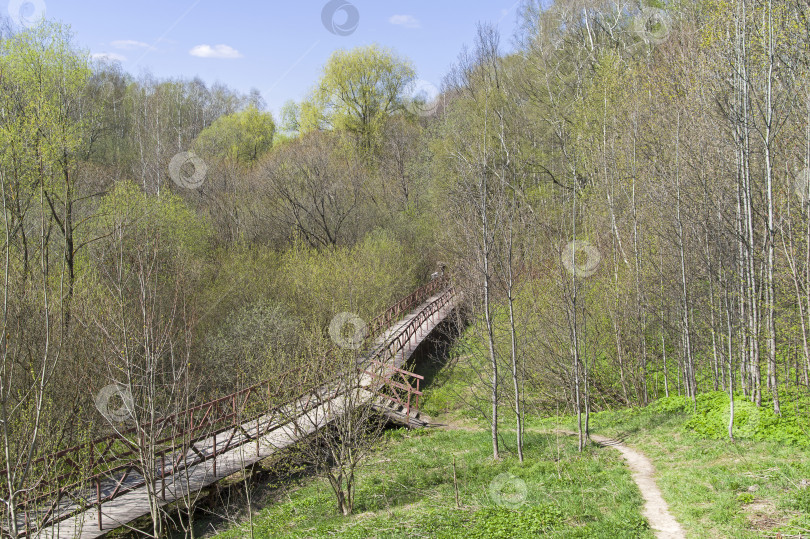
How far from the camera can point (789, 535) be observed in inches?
259

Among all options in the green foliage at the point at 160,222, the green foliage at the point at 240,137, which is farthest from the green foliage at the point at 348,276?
the green foliage at the point at 240,137

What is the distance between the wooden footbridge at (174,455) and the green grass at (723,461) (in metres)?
5.38

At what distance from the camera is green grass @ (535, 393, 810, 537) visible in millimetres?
7238

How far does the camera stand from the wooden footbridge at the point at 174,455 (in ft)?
26.6

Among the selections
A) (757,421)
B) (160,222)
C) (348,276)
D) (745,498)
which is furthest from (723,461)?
(160,222)

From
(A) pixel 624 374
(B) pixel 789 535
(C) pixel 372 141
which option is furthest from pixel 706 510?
(C) pixel 372 141

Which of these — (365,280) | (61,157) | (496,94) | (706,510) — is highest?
(496,94)

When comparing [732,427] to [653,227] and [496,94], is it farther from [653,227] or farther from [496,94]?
[496,94]

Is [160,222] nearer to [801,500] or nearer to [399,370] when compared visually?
[399,370]

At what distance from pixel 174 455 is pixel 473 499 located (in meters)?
4.71

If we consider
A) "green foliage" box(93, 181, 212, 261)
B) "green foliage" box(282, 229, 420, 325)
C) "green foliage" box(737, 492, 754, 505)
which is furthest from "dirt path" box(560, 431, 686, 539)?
"green foliage" box(93, 181, 212, 261)

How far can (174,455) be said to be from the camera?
27.3 ft

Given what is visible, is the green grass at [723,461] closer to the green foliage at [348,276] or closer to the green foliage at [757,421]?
the green foliage at [757,421]

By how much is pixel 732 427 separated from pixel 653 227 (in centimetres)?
648
